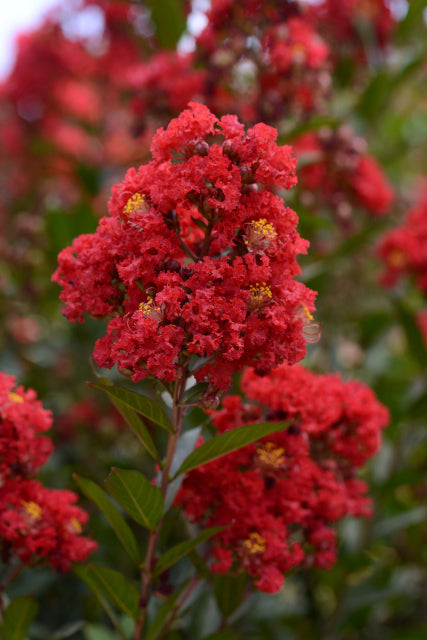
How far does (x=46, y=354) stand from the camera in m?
2.78

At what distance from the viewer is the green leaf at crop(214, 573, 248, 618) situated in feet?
4.17

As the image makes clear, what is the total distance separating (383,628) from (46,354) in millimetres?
1864

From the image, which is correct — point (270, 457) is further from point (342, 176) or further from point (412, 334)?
point (342, 176)

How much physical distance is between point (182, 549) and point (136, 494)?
13 cm

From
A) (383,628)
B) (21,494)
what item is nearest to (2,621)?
(21,494)

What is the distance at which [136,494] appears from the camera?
0.98 m

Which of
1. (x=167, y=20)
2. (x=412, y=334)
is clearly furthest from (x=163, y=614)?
(x=167, y=20)

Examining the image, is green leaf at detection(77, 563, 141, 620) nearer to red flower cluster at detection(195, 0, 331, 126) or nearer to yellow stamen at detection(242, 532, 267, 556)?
yellow stamen at detection(242, 532, 267, 556)

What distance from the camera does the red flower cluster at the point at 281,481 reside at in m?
1.10

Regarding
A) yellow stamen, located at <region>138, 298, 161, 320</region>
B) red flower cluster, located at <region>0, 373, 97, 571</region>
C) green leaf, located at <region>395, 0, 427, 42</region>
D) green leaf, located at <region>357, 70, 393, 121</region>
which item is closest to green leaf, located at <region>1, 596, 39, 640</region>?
red flower cluster, located at <region>0, 373, 97, 571</region>

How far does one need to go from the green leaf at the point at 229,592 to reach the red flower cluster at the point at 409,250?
1.43 m

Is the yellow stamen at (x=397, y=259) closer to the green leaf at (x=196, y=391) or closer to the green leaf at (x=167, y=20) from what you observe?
the green leaf at (x=167, y=20)

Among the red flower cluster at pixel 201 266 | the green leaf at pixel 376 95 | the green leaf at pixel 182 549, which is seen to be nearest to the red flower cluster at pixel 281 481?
the green leaf at pixel 182 549

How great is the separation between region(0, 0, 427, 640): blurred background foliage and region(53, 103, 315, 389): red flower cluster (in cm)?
40
